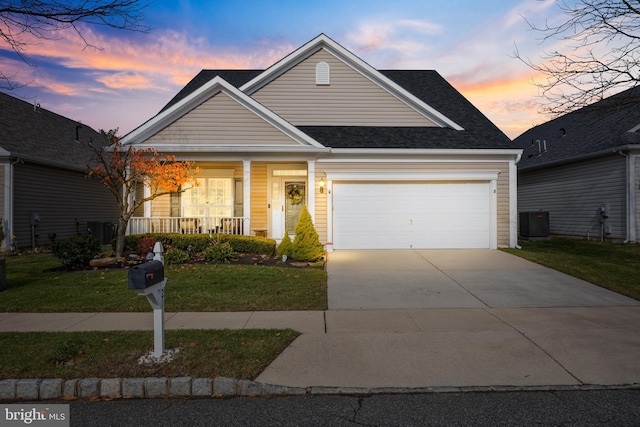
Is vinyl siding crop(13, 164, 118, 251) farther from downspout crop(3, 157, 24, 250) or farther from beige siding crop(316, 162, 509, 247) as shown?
beige siding crop(316, 162, 509, 247)

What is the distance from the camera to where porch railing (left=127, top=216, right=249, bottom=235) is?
12938 millimetres

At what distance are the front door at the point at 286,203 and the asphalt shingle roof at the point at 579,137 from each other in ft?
26.8

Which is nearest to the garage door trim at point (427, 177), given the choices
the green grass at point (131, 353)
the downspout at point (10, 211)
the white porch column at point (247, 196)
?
the white porch column at point (247, 196)

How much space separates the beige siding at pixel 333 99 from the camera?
15.3m

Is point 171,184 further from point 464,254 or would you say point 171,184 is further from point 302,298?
point 464,254

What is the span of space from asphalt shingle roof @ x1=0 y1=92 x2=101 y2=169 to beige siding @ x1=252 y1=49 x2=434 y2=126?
8078mm

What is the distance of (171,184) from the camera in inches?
466

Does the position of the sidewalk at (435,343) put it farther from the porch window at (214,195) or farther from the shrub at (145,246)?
the porch window at (214,195)

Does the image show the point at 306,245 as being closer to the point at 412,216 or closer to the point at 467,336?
the point at 412,216

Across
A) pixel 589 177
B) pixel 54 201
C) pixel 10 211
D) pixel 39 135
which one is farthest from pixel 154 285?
pixel 589 177

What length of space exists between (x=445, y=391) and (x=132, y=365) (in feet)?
10.9

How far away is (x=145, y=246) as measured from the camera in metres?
11.4

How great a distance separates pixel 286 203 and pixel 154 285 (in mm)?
10719

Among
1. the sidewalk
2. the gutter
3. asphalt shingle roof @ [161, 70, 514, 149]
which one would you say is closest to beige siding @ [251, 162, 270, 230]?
asphalt shingle roof @ [161, 70, 514, 149]
